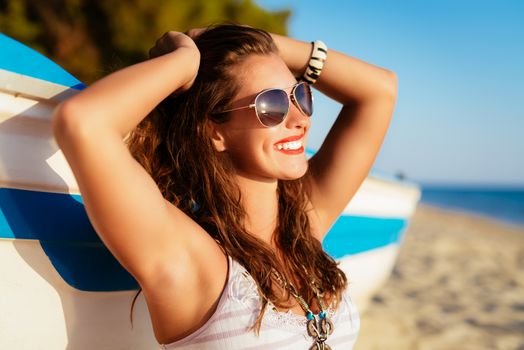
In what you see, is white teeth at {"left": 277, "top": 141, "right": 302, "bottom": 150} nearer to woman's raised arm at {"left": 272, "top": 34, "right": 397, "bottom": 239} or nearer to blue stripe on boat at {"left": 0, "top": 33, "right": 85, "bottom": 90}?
woman's raised arm at {"left": 272, "top": 34, "right": 397, "bottom": 239}

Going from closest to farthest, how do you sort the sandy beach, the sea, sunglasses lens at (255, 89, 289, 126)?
sunglasses lens at (255, 89, 289, 126) → the sandy beach → the sea

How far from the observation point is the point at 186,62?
148 cm

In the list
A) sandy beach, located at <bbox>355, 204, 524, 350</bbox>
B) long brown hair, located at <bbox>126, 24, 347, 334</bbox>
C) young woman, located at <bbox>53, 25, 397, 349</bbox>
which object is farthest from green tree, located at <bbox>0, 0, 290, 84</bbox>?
long brown hair, located at <bbox>126, 24, 347, 334</bbox>

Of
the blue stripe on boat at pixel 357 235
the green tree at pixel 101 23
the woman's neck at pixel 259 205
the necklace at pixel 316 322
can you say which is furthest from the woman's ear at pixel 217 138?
the green tree at pixel 101 23

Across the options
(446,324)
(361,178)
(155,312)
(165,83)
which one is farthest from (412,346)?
(165,83)

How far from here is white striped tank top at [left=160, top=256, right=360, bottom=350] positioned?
1.36 metres

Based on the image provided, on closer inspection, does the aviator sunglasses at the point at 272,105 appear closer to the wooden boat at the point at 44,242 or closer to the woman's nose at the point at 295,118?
the woman's nose at the point at 295,118

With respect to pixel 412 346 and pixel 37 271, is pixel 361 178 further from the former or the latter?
pixel 412 346

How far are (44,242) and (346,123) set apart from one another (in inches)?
48.5

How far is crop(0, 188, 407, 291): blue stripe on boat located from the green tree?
28.8 ft

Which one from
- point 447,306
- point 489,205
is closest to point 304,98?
point 447,306

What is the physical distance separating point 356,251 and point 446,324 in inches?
61.9

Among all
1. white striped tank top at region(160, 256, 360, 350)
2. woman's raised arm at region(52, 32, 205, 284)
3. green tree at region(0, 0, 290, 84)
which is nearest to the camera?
woman's raised arm at region(52, 32, 205, 284)

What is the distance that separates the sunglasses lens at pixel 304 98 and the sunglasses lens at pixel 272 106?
0.07m
